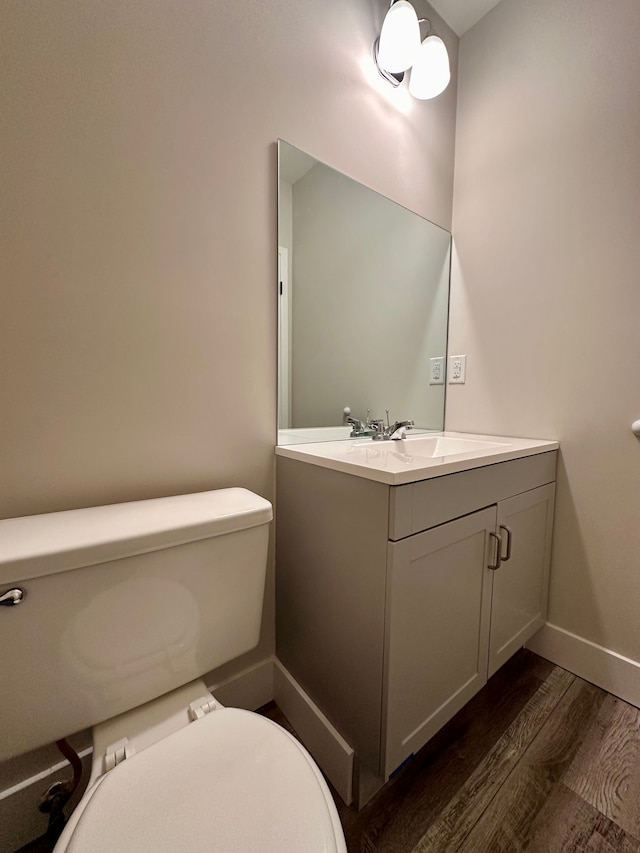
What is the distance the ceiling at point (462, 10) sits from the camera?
1427mm

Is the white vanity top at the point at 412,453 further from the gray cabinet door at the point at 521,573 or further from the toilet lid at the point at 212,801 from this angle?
the toilet lid at the point at 212,801

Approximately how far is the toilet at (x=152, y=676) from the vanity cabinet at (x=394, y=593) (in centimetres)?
21

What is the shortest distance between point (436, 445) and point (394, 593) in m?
0.82

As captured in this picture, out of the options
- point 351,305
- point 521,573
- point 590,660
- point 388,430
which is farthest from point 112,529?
point 590,660

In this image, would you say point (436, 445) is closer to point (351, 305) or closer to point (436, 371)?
point (436, 371)

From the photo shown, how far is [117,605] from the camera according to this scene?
670mm

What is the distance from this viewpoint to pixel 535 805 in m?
0.89

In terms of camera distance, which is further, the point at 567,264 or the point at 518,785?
the point at 567,264

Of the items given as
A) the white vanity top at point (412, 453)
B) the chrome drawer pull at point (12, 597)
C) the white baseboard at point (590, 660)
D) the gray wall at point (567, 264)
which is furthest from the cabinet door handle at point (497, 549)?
the chrome drawer pull at point (12, 597)

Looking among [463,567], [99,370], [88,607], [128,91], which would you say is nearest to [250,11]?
[128,91]

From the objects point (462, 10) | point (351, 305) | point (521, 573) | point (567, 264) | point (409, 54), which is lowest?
point (521, 573)

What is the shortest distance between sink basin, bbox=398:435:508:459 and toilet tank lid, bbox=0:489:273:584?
0.70 metres

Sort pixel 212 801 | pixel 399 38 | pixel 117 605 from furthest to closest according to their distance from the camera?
1. pixel 399 38
2. pixel 117 605
3. pixel 212 801

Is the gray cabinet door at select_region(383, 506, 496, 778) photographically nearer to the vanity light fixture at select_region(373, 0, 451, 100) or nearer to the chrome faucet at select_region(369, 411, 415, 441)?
the chrome faucet at select_region(369, 411, 415, 441)
